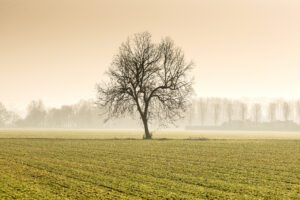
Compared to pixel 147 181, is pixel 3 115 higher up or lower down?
higher up

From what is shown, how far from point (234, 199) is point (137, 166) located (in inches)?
269


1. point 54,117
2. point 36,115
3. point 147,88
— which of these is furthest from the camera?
point 54,117

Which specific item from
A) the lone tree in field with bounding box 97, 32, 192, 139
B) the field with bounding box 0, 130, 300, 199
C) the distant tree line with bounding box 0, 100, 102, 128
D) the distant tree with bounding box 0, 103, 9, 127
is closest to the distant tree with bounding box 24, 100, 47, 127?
the distant tree line with bounding box 0, 100, 102, 128

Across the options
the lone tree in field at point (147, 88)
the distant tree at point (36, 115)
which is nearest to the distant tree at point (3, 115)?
the distant tree at point (36, 115)

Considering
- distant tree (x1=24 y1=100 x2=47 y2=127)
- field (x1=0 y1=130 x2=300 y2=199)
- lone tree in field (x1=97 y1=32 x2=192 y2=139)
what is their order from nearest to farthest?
field (x1=0 y1=130 x2=300 y2=199) → lone tree in field (x1=97 y1=32 x2=192 y2=139) → distant tree (x1=24 y1=100 x2=47 y2=127)

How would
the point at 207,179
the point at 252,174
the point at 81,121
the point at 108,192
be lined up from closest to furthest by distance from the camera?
the point at 108,192 < the point at 207,179 < the point at 252,174 < the point at 81,121

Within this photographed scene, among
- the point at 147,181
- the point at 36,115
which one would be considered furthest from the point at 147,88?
the point at 36,115

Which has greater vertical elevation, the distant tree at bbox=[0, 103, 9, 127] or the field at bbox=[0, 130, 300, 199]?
the distant tree at bbox=[0, 103, 9, 127]

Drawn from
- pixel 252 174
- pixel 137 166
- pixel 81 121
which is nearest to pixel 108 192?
pixel 137 166

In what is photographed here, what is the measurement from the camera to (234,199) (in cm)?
785

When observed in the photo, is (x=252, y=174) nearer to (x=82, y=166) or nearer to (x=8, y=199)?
(x=82, y=166)

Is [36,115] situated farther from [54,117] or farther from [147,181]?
[147,181]

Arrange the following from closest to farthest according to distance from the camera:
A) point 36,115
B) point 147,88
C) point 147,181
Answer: point 147,181 < point 147,88 < point 36,115

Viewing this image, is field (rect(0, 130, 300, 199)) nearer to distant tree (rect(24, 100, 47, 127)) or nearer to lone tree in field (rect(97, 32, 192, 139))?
lone tree in field (rect(97, 32, 192, 139))
